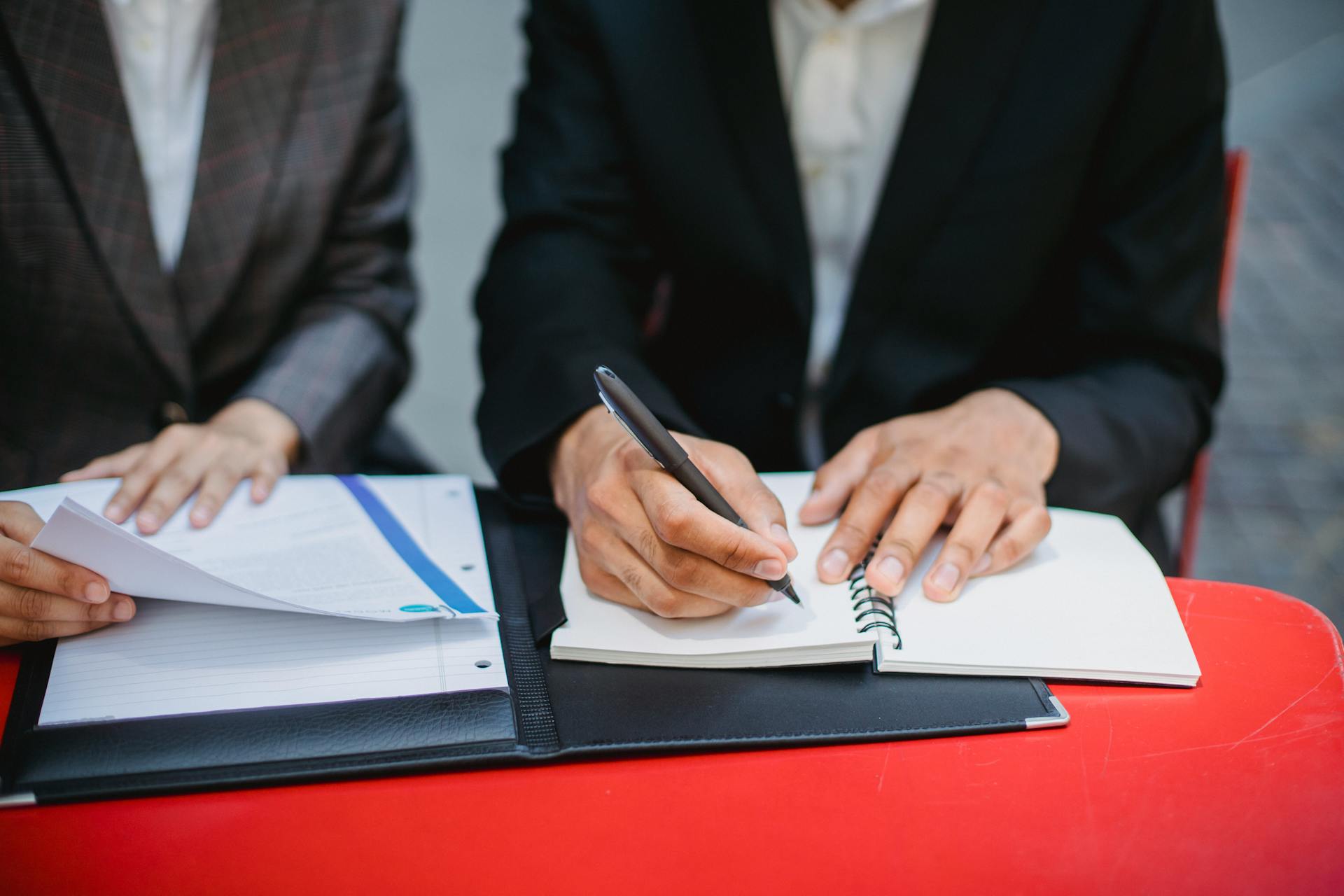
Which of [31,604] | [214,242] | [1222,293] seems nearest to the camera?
[31,604]

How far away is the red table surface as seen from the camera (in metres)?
0.59

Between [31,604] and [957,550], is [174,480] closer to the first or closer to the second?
[31,604]

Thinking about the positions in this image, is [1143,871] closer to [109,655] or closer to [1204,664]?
[1204,664]

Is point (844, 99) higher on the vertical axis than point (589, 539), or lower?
higher

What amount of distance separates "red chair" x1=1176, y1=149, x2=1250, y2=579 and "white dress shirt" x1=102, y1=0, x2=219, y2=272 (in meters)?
1.26

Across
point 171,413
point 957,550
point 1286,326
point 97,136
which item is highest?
point 97,136

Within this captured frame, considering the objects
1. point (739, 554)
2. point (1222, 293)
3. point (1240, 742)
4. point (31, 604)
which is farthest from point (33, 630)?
point (1222, 293)

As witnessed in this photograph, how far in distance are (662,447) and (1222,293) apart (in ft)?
3.04

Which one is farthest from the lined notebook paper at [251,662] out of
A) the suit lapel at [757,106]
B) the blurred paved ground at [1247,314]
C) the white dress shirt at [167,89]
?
the blurred paved ground at [1247,314]

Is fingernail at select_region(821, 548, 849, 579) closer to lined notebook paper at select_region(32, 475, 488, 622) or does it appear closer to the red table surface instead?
the red table surface

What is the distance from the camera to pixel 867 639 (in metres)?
0.72

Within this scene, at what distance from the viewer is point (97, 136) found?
3.48 ft

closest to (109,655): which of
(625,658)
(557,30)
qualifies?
(625,658)

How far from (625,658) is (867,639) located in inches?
7.1
